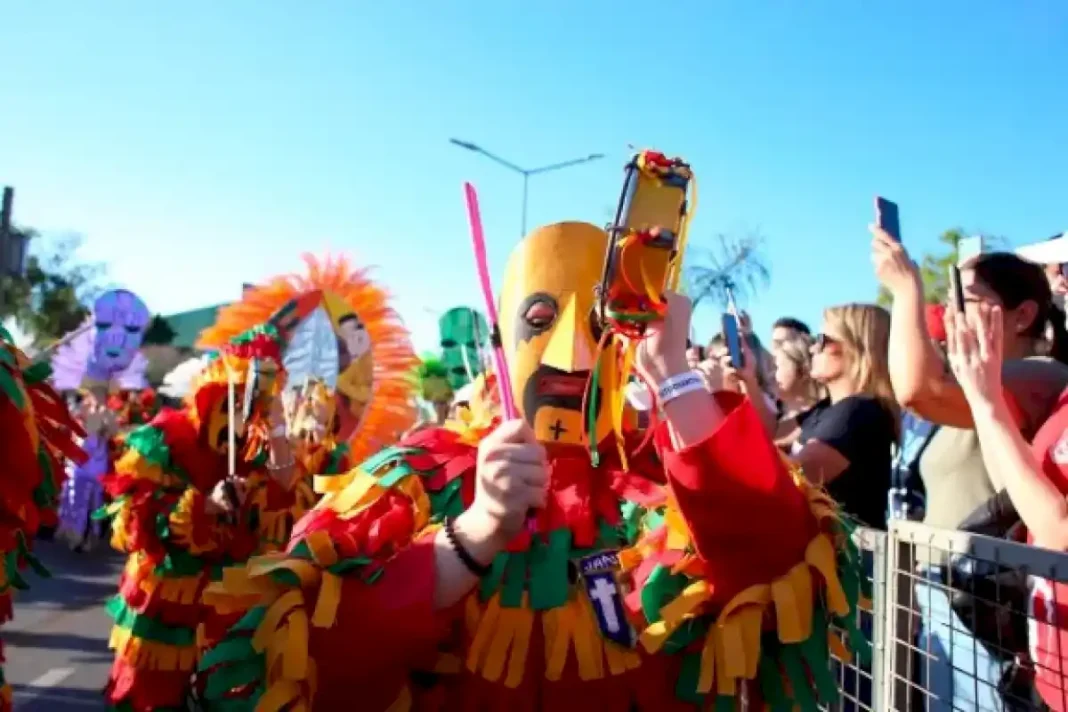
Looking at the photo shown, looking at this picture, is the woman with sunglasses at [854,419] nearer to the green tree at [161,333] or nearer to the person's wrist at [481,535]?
the person's wrist at [481,535]

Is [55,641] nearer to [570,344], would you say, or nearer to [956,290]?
[570,344]

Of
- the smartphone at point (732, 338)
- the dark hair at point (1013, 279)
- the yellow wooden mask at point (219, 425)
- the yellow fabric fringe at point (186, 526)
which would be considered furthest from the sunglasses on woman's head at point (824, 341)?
the yellow fabric fringe at point (186, 526)

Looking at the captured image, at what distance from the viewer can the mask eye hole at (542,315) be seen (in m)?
1.93

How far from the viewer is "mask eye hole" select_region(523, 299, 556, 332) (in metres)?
1.93

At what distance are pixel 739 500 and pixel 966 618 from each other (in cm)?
87

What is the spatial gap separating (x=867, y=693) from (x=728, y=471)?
1734 mm

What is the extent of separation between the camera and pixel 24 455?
253 centimetres

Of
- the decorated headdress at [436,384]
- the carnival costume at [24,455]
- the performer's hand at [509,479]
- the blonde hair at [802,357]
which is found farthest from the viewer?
the decorated headdress at [436,384]

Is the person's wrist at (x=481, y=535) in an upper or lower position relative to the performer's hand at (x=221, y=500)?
upper

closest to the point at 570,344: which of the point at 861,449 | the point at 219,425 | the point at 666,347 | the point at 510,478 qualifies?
the point at 666,347

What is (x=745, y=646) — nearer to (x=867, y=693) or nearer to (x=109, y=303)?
(x=867, y=693)

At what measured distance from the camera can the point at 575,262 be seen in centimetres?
196

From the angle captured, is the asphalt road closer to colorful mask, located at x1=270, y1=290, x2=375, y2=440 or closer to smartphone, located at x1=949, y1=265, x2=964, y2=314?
colorful mask, located at x1=270, y1=290, x2=375, y2=440

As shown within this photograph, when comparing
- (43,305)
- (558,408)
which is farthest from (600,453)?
(43,305)
